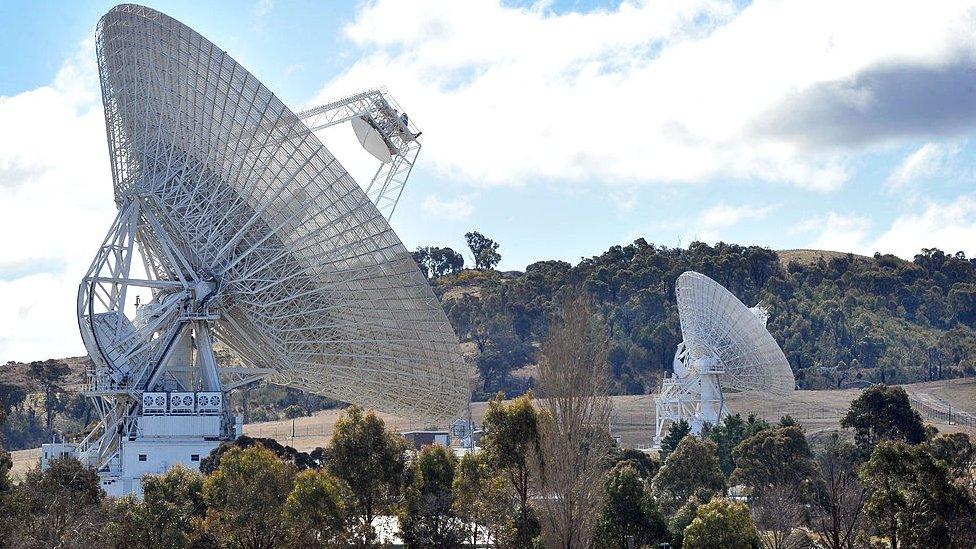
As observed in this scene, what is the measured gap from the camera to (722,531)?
153 ft

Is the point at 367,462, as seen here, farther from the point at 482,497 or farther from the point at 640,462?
the point at 640,462

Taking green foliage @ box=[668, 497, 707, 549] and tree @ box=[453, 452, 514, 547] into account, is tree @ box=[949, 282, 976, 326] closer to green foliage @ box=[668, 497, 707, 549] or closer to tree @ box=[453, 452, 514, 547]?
green foliage @ box=[668, 497, 707, 549]

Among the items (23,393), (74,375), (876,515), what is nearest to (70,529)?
(876,515)

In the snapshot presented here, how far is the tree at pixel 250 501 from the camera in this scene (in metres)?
46.1

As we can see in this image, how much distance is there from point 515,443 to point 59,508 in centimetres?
1506

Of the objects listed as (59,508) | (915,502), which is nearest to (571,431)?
(915,502)

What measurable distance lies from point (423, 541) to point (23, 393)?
107928mm

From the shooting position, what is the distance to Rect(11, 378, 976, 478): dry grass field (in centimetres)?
13050

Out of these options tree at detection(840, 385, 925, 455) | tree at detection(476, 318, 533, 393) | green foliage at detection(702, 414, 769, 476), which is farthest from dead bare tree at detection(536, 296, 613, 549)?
tree at detection(476, 318, 533, 393)

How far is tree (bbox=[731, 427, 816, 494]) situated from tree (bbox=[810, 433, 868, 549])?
1173mm

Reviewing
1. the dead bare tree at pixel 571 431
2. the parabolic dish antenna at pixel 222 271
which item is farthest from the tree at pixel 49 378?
the dead bare tree at pixel 571 431

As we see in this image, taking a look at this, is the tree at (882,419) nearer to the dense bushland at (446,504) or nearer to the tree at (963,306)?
the dense bushland at (446,504)

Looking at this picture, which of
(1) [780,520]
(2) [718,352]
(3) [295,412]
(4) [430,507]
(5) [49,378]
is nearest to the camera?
(4) [430,507]

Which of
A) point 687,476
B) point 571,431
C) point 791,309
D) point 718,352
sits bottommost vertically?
point 687,476
